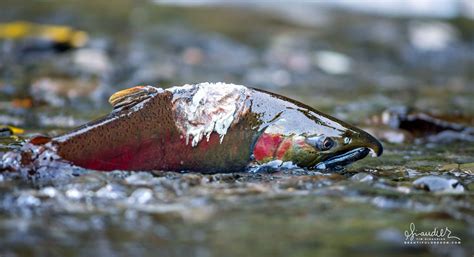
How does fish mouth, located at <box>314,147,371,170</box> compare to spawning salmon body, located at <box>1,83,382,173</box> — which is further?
fish mouth, located at <box>314,147,371,170</box>

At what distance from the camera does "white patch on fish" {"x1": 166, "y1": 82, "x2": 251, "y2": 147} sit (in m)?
4.52

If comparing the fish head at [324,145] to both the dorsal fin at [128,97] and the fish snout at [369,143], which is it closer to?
the fish snout at [369,143]

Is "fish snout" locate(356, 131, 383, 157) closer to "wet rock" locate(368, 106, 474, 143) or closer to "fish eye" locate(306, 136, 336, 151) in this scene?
"fish eye" locate(306, 136, 336, 151)

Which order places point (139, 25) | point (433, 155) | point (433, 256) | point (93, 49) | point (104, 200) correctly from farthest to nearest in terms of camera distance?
point (139, 25)
point (93, 49)
point (433, 155)
point (104, 200)
point (433, 256)

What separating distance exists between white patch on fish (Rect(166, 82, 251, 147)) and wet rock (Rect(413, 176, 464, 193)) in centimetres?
134

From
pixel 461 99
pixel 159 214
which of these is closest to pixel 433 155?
pixel 159 214

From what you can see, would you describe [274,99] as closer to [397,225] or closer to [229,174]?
[229,174]

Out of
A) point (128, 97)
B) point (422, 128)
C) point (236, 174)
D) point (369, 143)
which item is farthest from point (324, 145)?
point (422, 128)

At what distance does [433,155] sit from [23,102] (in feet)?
17.3

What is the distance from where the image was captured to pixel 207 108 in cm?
462

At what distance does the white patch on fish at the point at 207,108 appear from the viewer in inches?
178

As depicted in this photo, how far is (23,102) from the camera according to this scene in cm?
828
